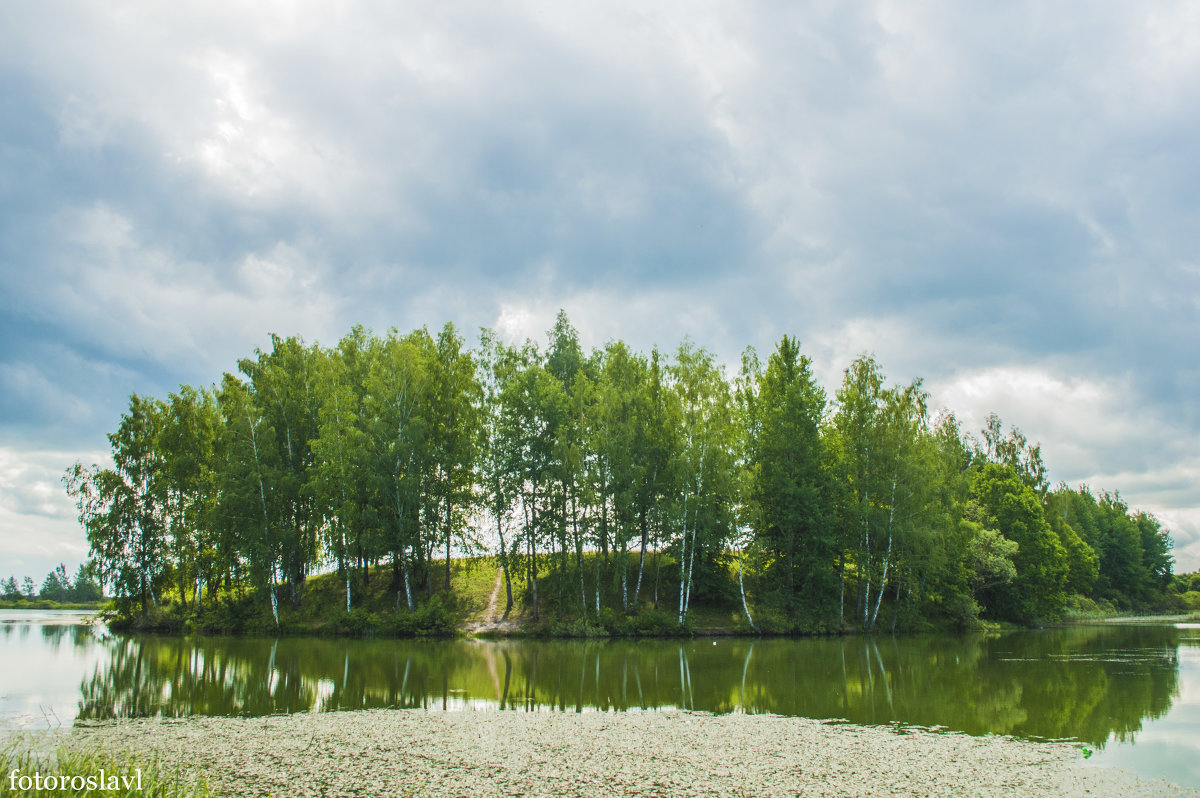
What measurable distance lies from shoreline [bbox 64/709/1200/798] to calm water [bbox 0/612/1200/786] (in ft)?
4.17

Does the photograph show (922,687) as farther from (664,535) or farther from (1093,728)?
(664,535)

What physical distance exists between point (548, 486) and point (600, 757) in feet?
89.7

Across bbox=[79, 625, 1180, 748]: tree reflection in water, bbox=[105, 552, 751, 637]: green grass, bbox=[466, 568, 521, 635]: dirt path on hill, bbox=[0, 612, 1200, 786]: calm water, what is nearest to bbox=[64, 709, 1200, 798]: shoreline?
bbox=[0, 612, 1200, 786]: calm water

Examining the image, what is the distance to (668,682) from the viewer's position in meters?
19.9

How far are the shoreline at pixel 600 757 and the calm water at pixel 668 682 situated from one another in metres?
1.27

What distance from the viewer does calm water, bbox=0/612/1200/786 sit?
47.0 ft

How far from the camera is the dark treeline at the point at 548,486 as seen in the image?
3788 cm

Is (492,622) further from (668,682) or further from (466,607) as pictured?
(668,682)

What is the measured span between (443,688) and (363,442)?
2049 cm

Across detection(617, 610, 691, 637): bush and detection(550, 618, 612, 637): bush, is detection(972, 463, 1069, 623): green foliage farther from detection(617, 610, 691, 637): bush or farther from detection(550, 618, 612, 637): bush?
detection(550, 618, 612, 637): bush

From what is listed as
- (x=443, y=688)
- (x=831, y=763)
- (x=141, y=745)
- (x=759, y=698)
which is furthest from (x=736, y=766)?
(x=443, y=688)

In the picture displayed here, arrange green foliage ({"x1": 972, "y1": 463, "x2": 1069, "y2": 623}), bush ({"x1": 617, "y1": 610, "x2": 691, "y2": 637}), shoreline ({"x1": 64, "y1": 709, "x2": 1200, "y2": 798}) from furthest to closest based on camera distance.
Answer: green foliage ({"x1": 972, "y1": 463, "x2": 1069, "y2": 623}) < bush ({"x1": 617, "y1": 610, "x2": 691, "y2": 637}) < shoreline ({"x1": 64, "y1": 709, "x2": 1200, "y2": 798})

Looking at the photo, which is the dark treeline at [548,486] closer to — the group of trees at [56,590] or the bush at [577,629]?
the bush at [577,629]

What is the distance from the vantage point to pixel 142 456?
42.8 meters
